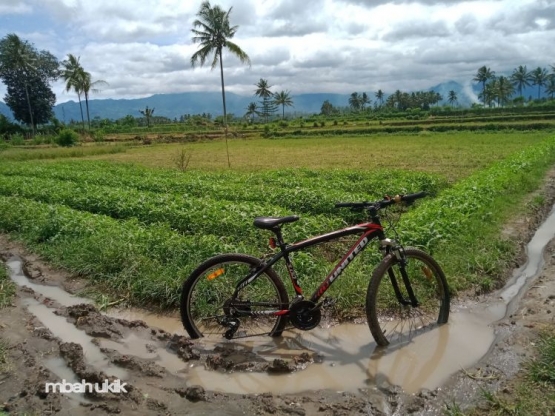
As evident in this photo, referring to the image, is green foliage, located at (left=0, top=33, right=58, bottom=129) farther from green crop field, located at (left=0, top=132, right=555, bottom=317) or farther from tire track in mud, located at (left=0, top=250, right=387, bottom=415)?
tire track in mud, located at (left=0, top=250, right=387, bottom=415)

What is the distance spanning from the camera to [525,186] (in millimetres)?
13891

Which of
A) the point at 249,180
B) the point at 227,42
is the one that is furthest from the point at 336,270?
the point at 227,42

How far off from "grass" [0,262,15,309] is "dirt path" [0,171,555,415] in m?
0.14

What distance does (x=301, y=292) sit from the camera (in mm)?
4410

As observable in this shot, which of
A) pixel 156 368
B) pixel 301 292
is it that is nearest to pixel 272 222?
pixel 301 292

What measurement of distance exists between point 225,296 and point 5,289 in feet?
11.2

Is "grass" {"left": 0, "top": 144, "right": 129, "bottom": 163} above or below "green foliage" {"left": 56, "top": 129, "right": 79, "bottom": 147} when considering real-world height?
below

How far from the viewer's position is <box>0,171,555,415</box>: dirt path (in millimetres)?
3420

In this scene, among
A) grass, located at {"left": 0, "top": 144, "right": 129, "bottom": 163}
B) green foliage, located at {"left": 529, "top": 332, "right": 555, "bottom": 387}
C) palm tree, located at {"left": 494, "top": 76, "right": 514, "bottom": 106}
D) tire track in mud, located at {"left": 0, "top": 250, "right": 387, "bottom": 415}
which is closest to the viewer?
tire track in mud, located at {"left": 0, "top": 250, "right": 387, "bottom": 415}

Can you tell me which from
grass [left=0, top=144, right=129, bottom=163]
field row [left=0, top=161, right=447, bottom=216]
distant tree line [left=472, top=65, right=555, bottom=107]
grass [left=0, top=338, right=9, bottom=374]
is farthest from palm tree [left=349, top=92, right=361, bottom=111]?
grass [left=0, top=338, right=9, bottom=374]

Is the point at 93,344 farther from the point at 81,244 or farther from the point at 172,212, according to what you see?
the point at 172,212

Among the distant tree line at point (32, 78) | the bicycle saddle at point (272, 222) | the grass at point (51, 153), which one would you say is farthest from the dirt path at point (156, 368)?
the distant tree line at point (32, 78)

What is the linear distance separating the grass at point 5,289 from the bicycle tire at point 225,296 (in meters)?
2.66

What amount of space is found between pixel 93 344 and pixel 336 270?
2.70 meters
